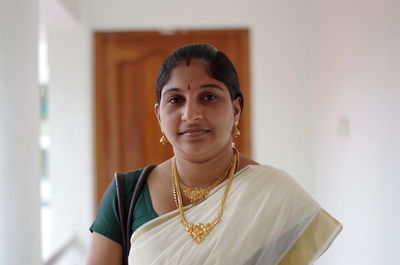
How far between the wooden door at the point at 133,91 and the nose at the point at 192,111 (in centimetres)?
210

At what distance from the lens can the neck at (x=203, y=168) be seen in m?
1.05

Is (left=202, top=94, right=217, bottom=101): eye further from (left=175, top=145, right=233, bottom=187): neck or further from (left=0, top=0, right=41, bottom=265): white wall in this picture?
(left=0, top=0, right=41, bottom=265): white wall

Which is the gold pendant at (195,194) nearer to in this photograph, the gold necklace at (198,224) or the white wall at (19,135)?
the gold necklace at (198,224)

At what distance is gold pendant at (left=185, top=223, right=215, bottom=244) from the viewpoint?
0.99 metres

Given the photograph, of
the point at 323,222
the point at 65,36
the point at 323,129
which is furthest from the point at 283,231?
the point at 65,36

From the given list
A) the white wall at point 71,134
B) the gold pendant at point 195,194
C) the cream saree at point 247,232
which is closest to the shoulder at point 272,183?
the cream saree at point 247,232

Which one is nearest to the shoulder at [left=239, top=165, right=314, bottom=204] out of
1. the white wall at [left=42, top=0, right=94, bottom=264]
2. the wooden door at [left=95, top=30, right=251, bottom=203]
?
the wooden door at [left=95, top=30, right=251, bottom=203]

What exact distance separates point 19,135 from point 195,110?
1.12 metres

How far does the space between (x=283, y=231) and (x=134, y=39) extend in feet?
7.68

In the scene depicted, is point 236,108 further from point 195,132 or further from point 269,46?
point 269,46

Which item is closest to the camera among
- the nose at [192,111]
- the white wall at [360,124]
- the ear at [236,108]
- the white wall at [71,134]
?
the nose at [192,111]

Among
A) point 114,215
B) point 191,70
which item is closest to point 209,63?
point 191,70

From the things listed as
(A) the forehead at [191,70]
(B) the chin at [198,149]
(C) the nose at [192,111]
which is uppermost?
(A) the forehead at [191,70]

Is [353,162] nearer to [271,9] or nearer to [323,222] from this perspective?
[323,222]
